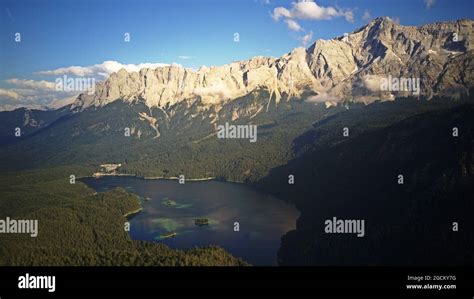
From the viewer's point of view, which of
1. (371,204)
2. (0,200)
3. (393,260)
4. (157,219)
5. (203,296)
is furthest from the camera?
(157,219)

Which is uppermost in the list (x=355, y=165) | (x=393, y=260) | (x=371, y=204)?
(x=355, y=165)

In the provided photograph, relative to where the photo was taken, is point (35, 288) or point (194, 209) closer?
point (35, 288)

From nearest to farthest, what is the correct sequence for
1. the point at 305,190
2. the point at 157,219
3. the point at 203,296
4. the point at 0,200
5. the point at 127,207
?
the point at 203,296 → the point at 0,200 → the point at 157,219 → the point at 127,207 → the point at 305,190

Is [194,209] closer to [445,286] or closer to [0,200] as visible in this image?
[0,200]

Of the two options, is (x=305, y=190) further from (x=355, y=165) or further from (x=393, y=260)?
(x=393, y=260)

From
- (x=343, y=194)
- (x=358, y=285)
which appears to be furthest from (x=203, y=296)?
(x=343, y=194)

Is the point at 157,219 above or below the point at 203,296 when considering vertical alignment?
below

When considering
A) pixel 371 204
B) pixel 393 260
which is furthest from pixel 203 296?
pixel 371 204
